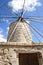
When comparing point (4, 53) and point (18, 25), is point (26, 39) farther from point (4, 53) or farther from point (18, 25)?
point (4, 53)

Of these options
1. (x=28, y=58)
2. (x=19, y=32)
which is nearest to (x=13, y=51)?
(x=28, y=58)

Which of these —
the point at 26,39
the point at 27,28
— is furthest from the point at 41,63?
the point at 27,28

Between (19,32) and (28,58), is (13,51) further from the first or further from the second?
(19,32)

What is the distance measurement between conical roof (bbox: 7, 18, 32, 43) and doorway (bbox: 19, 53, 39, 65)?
3.91 metres

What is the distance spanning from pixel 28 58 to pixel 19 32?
4.56 metres

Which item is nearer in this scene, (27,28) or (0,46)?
(0,46)

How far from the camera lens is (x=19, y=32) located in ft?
34.1

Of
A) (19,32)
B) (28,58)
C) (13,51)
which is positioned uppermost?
(13,51)

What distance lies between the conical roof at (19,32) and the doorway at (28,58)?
3907mm

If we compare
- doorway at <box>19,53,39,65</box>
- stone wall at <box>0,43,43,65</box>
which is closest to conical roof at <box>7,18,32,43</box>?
doorway at <box>19,53,39,65</box>

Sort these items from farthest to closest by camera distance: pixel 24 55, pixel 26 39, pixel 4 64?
pixel 26 39 < pixel 24 55 < pixel 4 64

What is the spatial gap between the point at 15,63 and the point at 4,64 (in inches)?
14.8

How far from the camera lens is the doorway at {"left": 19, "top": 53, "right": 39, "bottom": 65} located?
588cm

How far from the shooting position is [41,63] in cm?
566
